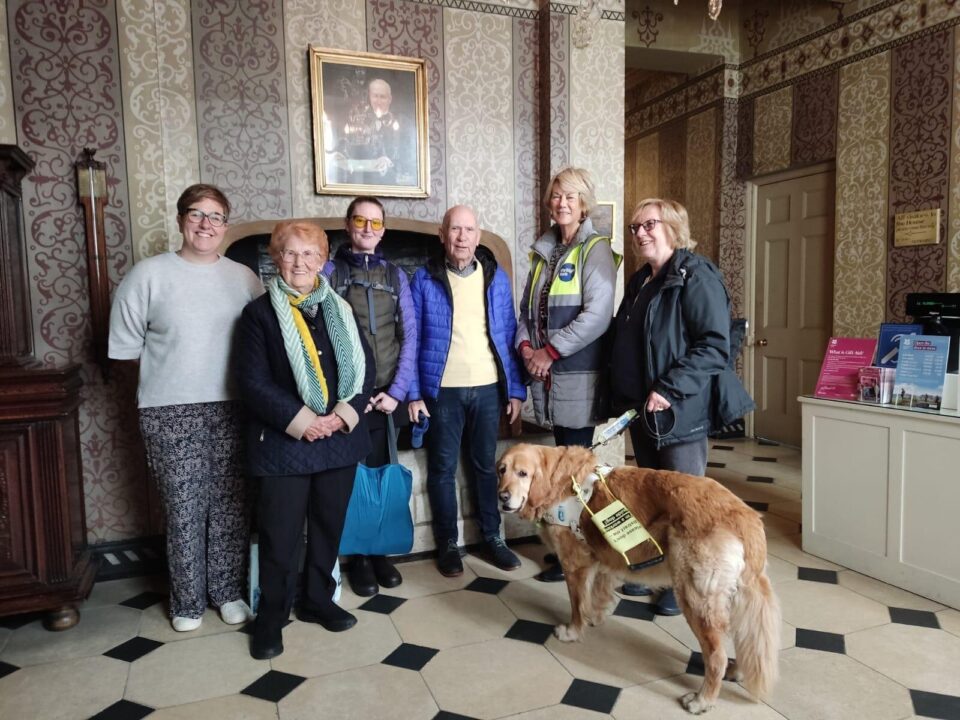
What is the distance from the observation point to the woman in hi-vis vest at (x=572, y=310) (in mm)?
2467

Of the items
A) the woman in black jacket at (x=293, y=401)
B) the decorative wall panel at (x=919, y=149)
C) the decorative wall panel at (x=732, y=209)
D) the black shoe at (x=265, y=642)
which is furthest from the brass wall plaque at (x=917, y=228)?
the black shoe at (x=265, y=642)

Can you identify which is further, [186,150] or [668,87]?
[668,87]

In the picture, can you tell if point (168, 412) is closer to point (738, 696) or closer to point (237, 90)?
point (237, 90)

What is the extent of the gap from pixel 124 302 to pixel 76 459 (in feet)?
2.72

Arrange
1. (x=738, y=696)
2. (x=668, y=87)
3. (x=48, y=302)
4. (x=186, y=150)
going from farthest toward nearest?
1. (x=668, y=87)
2. (x=186, y=150)
3. (x=48, y=302)
4. (x=738, y=696)

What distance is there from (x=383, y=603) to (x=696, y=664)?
3.60ft

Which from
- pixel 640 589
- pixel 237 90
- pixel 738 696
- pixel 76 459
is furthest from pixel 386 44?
pixel 738 696

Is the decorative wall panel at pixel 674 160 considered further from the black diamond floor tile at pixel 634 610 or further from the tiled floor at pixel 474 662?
the black diamond floor tile at pixel 634 610

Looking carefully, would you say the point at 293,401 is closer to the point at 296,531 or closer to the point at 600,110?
the point at 296,531

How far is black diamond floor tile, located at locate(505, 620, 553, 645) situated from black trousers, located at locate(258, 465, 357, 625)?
0.63 meters

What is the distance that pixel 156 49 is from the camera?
285 cm

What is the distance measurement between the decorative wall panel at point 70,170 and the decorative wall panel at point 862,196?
4.25 meters

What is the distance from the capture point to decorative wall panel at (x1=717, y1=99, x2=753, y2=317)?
17.3ft

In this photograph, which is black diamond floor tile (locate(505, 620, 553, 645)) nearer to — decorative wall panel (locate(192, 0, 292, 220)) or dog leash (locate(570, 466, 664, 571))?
dog leash (locate(570, 466, 664, 571))
